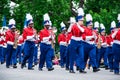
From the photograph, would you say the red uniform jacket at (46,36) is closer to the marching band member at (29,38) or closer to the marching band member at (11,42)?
the marching band member at (29,38)

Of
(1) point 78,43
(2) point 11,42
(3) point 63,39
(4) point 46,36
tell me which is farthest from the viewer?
(3) point 63,39

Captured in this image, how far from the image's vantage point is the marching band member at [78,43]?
1841cm

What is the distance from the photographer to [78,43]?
1864 centimetres

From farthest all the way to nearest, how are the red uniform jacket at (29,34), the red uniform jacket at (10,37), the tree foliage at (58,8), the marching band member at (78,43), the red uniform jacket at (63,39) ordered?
the tree foliage at (58,8) → the red uniform jacket at (63,39) → the red uniform jacket at (10,37) → the red uniform jacket at (29,34) → the marching band member at (78,43)

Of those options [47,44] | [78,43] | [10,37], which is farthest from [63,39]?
[78,43]

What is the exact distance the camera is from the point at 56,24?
41.9 m

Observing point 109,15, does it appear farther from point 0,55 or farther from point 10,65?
point 10,65

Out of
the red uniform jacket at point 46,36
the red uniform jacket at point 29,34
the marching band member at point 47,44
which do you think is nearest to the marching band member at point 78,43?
the marching band member at point 47,44

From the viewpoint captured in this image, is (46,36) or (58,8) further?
(58,8)

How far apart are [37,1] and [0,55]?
13.4 metres

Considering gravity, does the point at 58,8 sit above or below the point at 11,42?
above

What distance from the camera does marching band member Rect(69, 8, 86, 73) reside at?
18.4 metres

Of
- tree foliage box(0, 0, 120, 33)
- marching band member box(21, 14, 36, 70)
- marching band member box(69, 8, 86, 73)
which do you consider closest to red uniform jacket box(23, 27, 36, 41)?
marching band member box(21, 14, 36, 70)

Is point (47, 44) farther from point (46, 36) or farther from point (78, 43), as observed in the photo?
point (78, 43)
